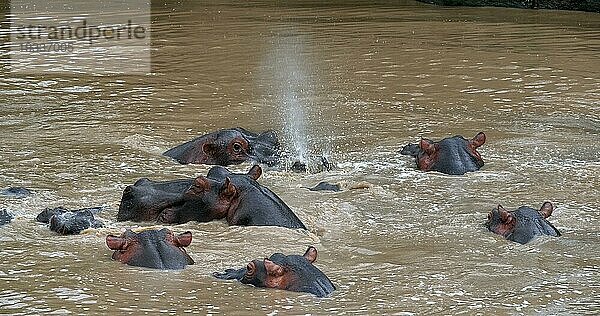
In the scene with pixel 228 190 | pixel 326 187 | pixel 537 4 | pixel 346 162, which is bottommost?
pixel 537 4

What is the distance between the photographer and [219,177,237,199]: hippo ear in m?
5.43

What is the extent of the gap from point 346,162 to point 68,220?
2.42m

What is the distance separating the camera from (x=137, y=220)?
550cm

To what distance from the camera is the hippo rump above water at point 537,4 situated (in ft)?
59.7

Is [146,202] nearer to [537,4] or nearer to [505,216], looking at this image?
[505,216]

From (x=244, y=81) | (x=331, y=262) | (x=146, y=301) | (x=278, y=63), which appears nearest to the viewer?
(x=146, y=301)

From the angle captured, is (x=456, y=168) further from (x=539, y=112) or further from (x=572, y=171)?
(x=539, y=112)

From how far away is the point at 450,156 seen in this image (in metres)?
6.88

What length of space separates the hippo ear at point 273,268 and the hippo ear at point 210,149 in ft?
9.60

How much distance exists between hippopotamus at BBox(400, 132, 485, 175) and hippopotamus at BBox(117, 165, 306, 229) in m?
1.64

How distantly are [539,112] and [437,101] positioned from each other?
0.97 meters

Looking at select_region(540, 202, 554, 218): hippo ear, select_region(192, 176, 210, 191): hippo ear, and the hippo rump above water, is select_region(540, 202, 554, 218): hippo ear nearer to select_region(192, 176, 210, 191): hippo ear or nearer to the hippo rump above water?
select_region(192, 176, 210, 191): hippo ear

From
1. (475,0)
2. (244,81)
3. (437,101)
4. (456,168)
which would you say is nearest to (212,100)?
(244,81)

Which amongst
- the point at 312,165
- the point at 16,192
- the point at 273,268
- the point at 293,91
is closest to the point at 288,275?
the point at 273,268
